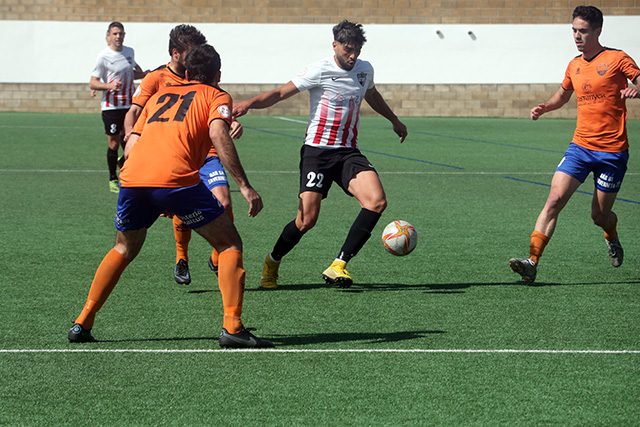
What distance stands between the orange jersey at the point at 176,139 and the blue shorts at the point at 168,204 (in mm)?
38

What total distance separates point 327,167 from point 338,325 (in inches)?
69.6

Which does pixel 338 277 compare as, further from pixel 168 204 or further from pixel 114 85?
pixel 114 85

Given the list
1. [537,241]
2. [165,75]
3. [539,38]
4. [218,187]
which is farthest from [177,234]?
[539,38]

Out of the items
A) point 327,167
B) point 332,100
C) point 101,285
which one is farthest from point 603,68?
point 101,285

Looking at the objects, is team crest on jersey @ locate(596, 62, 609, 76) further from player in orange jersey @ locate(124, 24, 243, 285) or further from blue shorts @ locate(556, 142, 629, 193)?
player in orange jersey @ locate(124, 24, 243, 285)

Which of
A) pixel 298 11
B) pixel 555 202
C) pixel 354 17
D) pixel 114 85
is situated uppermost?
pixel 298 11

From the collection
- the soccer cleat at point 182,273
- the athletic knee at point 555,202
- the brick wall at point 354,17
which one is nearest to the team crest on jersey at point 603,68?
the athletic knee at point 555,202

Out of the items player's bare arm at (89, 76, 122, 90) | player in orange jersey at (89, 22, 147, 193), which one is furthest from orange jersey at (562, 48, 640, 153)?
player's bare arm at (89, 76, 122, 90)

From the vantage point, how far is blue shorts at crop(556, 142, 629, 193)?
23.0ft

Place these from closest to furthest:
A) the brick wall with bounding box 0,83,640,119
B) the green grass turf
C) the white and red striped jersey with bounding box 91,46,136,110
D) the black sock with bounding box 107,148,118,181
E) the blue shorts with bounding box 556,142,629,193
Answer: the green grass turf → the blue shorts with bounding box 556,142,629,193 → the black sock with bounding box 107,148,118,181 → the white and red striped jersey with bounding box 91,46,136,110 → the brick wall with bounding box 0,83,640,119

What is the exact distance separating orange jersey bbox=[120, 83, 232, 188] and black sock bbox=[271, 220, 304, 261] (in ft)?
6.11

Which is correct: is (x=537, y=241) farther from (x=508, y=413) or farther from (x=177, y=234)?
(x=508, y=413)

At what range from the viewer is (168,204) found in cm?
481

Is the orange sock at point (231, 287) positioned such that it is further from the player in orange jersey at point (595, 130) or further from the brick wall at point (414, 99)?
the brick wall at point (414, 99)
